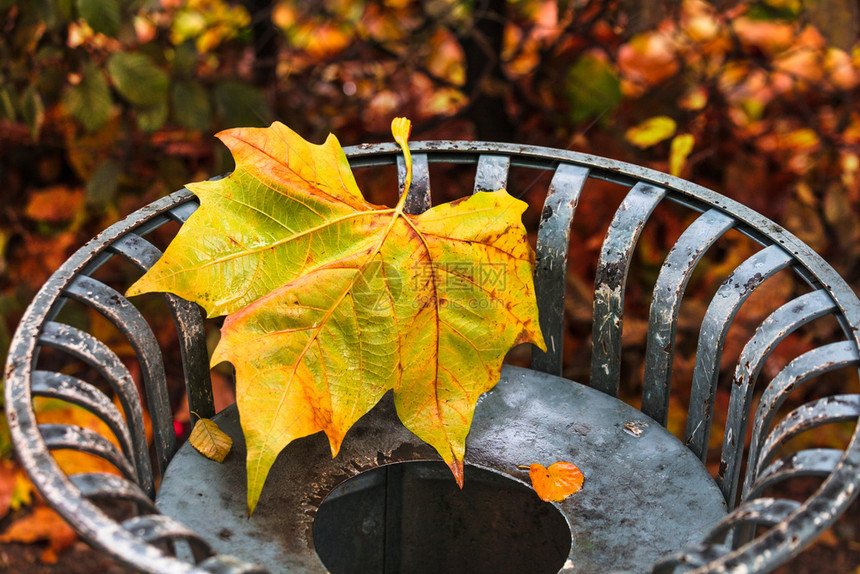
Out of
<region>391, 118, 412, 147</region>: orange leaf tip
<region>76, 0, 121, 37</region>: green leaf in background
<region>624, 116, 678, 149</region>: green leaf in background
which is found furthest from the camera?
<region>624, 116, 678, 149</region>: green leaf in background

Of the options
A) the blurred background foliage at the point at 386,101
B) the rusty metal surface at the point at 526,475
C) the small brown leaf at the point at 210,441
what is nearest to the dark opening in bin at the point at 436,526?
the rusty metal surface at the point at 526,475

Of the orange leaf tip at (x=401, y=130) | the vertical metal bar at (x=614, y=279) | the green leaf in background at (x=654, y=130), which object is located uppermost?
the green leaf in background at (x=654, y=130)

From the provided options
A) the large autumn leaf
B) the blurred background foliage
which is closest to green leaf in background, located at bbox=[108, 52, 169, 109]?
the blurred background foliage

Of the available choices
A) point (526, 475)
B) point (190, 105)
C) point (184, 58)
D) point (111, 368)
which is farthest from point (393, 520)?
point (184, 58)

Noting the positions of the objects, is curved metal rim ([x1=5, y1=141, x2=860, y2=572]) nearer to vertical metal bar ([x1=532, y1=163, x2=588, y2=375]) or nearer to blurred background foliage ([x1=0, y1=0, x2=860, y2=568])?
vertical metal bar ([x1=532, y1=163, x2=588, y2=375])

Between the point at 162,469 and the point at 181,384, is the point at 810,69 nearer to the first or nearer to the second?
the point at 181,384

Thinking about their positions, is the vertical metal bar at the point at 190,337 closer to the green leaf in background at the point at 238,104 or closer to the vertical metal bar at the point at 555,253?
the vertical metal bar at the point at 555,253
